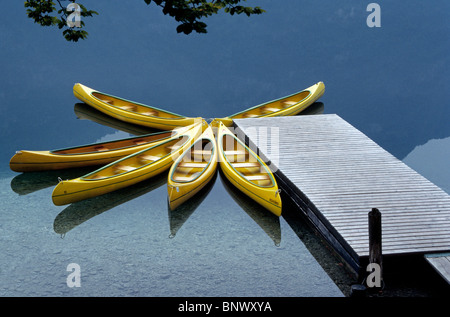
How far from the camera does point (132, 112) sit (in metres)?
14.9

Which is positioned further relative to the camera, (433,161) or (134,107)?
(134,107)

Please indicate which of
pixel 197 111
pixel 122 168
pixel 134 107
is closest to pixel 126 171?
pixel 122 168

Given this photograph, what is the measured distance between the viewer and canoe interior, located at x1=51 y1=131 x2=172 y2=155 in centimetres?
1234

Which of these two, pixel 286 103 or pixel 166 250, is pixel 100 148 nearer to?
pixel 166 250

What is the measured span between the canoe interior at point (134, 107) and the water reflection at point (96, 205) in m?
3.39

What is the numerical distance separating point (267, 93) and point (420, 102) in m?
5.79

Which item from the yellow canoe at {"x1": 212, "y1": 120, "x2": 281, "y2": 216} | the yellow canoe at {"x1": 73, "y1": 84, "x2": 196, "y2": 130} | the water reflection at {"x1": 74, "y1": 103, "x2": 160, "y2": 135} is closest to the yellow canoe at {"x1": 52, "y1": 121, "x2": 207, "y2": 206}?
the yellow canoe at {"x1": 212, "y1": 120, "x2": 281, "y2": 216}

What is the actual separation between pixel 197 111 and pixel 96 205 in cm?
827

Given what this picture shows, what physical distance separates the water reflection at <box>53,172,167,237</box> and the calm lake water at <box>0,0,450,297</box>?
0.04 m

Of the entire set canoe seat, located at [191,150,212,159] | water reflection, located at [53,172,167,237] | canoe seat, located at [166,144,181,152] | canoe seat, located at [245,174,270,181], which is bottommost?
water reflection, located at [53,172,167,237]

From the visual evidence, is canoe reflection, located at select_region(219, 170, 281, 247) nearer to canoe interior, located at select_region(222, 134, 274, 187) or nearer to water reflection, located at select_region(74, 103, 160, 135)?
canoe interior, located at select_region(222, 134, 274, 187)
